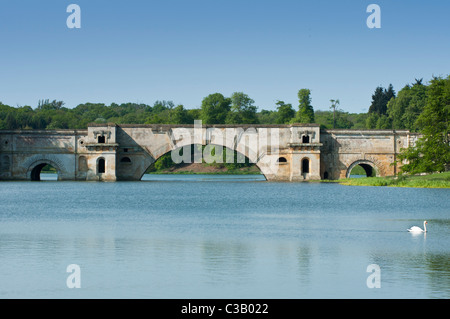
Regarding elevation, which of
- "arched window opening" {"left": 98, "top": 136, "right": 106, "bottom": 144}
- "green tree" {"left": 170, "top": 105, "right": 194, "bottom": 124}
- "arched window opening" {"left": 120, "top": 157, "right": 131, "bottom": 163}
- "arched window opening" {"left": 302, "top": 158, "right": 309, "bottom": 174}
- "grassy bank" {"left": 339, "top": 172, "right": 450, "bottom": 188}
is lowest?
"grassy bank" {"left": 339, "top": 172, "right": 450, "bottom": 188}

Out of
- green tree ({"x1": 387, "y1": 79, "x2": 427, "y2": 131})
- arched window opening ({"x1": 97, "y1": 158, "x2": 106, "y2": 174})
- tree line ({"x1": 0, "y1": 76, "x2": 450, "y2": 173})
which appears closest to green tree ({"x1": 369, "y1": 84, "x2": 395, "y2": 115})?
tree line ({"x1": 0, "y1": 76, "x2": 450, "y2": 173})

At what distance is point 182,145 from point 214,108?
4614 centimetres

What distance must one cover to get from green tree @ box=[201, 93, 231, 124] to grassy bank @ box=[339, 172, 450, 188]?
167 feet

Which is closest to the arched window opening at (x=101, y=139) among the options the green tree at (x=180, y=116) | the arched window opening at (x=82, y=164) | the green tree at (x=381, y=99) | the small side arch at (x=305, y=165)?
the arched window opening at (x=82, y=164)

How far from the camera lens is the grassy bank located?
168 feet

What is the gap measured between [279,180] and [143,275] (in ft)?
169

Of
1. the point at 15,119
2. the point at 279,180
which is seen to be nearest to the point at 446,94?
the point at 279,180

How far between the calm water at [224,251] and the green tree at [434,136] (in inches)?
947

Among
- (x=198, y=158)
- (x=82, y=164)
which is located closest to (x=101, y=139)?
(x=82, y=164)

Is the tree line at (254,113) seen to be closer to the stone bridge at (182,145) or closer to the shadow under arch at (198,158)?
the shadow under arch at (198,158)

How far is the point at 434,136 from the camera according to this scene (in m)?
57.1

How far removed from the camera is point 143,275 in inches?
569

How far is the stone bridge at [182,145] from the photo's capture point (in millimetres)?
65062

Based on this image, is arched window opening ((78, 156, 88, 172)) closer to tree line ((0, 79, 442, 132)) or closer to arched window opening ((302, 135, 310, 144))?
arched window opening ((302, 135, 310, 144))
